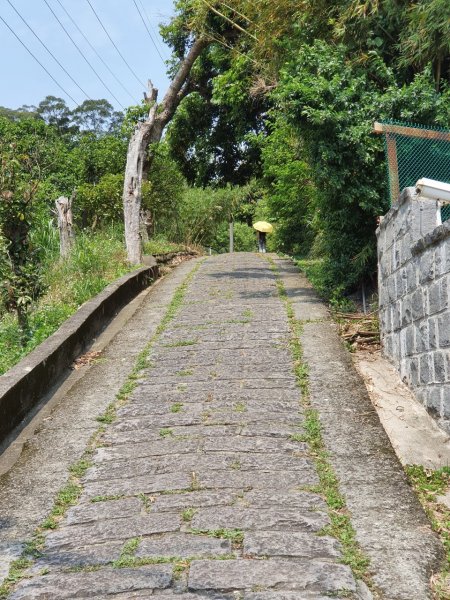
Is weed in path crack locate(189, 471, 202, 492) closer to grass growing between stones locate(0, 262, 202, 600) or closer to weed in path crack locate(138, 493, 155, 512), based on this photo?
weed in path crack locate(138, 493, 155, 512)

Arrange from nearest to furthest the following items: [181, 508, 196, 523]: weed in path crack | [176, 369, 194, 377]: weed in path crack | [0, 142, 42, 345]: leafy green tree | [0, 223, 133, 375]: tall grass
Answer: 1. [181, 508, 196, 523]: weed in path crack
2. [176, 369, 194, 377]: weed in path crack
3. [0, 223, 133, 375]: tall grass
4. [0, 142, 42, 345]: leafy green tree

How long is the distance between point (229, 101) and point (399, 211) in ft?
36.6

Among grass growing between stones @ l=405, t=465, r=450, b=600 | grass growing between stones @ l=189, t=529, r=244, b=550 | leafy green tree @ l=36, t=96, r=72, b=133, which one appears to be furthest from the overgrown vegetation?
leafy green tree @ l=36, t=96, r=72, b=133

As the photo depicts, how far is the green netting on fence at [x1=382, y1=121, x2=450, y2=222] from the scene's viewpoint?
707 centimetres

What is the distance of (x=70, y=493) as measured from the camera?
4414 millimetres

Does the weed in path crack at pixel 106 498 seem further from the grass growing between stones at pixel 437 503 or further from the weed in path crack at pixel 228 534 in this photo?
the grass growing between stones at pixel 437 503

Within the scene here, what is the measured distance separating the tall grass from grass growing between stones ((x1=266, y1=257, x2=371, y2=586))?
2659 millimetres

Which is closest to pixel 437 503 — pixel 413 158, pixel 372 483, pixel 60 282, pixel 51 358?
pixel 372 483

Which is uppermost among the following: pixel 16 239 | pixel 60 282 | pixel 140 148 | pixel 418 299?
pixel 140 148

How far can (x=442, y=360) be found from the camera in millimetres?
5094

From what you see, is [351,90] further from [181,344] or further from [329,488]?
[329,488]

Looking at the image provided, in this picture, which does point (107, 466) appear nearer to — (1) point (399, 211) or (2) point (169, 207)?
(1) point (399, 211)

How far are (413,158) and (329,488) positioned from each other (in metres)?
3.98

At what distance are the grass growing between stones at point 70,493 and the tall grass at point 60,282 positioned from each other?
110cm
